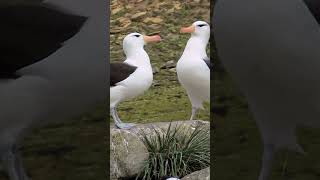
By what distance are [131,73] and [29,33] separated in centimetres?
80

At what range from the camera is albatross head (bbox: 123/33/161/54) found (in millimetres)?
4168

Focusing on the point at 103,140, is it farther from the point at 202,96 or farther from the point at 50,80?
the point at 202,96

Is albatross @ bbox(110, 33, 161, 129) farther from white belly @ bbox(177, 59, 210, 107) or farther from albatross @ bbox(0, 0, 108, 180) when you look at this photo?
albatross @ bbox(0, 0, 108, 180)

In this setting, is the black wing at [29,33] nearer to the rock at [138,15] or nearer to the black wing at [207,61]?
the rock at [138,15]

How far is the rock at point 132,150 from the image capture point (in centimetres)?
429

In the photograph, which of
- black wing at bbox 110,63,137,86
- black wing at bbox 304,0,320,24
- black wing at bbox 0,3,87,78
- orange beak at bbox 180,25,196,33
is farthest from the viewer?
orange beak at bbox 180,25,196,33

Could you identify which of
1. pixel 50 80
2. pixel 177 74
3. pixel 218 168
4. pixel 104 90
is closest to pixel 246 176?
pixel 218 168

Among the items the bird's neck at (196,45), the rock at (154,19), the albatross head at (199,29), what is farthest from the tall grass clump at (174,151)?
the rock at (154,19)

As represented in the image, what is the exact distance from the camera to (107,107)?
385cm

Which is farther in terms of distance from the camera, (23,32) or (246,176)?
(246,176)

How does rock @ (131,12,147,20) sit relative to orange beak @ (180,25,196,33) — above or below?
above

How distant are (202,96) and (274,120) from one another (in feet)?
1.69

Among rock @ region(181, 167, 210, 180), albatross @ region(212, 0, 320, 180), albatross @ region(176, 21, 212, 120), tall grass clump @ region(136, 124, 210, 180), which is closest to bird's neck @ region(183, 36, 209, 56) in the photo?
albatross @ region(176, 21, 212, 120)

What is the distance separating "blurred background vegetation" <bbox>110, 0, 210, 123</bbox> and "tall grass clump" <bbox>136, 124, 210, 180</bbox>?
11 cm
